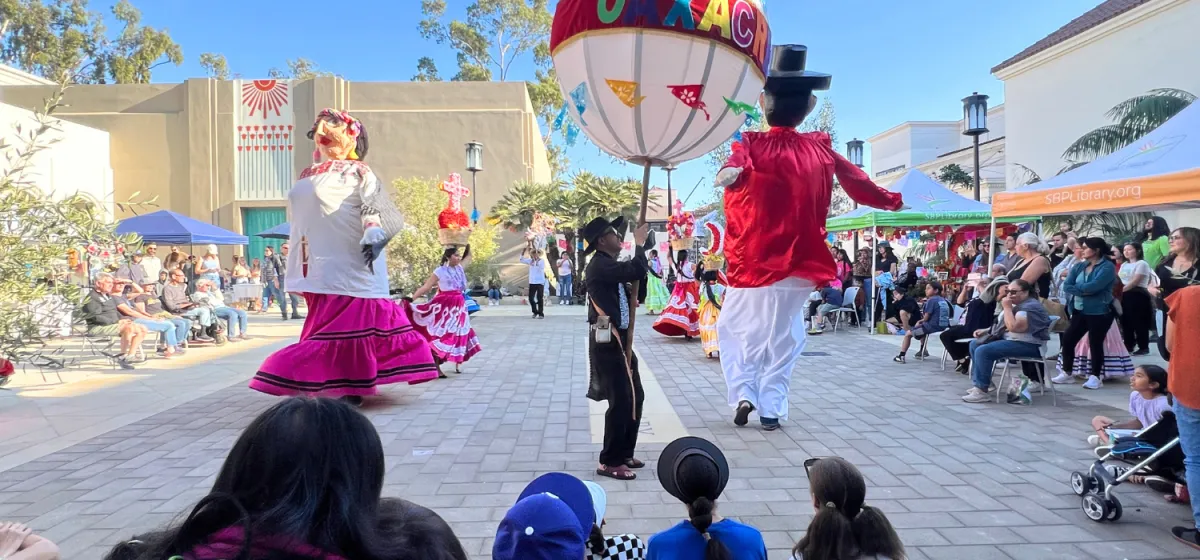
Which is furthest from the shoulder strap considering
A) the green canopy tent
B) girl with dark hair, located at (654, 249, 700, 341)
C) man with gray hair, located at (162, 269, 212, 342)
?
man with gray hair, located at (162, 269, 212, 342)

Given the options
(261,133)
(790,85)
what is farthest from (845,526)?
(261,133)

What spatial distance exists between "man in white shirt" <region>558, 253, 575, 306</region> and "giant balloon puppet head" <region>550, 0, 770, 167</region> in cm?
1479

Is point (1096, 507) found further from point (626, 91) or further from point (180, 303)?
point (180, 303)

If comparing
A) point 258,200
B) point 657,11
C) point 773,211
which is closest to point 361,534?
point 657,11

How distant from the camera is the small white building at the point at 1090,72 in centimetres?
1389

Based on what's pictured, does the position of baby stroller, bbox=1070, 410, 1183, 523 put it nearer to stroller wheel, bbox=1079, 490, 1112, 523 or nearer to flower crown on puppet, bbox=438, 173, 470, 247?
stroller wheel, bbox=1079, 490, 1112, 523

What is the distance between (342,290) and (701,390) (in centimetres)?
351

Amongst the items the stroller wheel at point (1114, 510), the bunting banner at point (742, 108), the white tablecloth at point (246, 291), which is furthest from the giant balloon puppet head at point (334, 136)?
the white tablecloth at point (246, 291)

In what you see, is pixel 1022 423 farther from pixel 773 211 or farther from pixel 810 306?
pixel 810 306

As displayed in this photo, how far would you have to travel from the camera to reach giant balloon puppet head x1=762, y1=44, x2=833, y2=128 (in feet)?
16.4

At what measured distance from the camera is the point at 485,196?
23.1m

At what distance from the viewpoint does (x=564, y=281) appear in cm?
1889

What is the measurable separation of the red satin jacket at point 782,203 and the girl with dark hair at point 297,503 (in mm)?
4051

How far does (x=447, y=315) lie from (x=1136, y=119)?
13.5m
